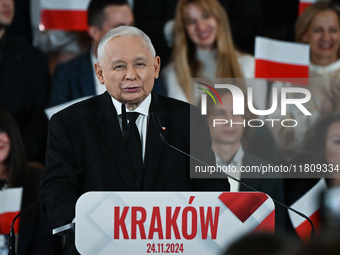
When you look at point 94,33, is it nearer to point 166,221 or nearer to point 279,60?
point 279,60

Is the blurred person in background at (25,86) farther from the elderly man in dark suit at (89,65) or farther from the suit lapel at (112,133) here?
the suit lapel at (112,133)

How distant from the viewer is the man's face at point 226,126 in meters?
2.57

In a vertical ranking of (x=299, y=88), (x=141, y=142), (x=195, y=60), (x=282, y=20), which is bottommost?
(x=141, y=142)

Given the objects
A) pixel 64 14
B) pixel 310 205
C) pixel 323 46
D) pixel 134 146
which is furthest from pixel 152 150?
pixel 323 46

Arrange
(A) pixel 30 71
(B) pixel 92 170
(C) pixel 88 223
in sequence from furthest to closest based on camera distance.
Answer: (A) pixel 30 71 → (B) pixel 92 170 → (C) pixel 88 223

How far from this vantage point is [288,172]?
272cm

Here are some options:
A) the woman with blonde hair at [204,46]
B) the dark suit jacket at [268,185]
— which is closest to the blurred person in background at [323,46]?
the woman with blonde hair at [204,46]

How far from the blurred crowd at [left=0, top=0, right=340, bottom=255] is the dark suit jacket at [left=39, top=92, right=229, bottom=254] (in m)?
0.56

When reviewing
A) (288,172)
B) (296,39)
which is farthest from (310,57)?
(288,172)

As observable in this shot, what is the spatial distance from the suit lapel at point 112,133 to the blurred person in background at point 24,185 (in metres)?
0.85

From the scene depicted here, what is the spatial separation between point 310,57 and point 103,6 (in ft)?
4.13

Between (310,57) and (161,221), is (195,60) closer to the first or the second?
(310,57)

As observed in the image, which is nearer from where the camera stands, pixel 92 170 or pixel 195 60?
pixel 92 170

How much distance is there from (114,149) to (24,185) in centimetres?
94
